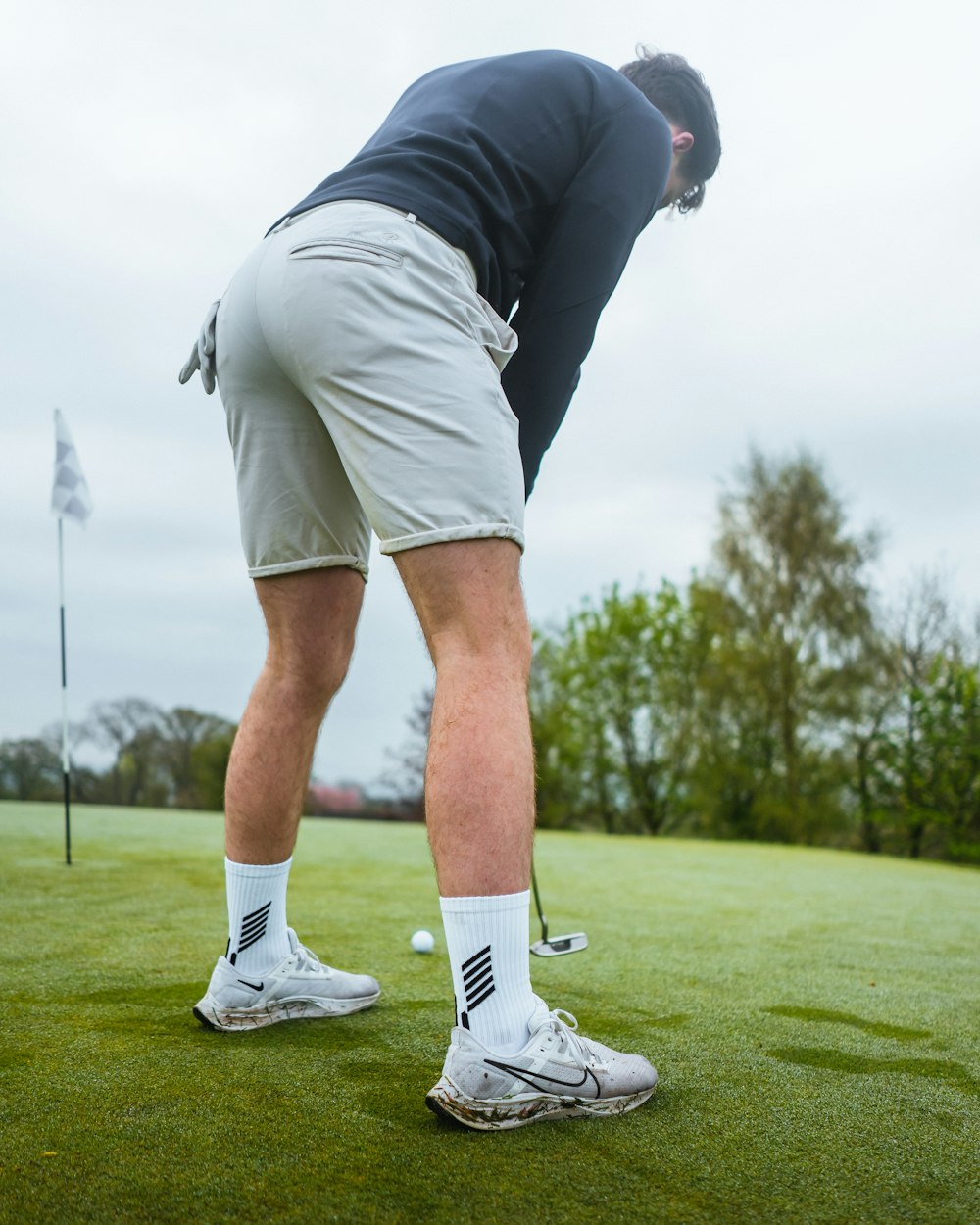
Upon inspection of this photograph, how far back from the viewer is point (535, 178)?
4.61ft

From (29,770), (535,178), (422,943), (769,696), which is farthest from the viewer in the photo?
(769,696)

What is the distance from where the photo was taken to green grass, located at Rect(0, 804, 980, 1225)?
89cm

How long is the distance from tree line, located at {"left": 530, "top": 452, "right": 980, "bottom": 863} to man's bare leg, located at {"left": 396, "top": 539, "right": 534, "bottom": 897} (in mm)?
18353

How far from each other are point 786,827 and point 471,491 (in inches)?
829

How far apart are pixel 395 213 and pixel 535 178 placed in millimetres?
246

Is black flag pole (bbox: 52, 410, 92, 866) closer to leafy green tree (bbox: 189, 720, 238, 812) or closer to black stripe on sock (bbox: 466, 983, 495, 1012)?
black stripe on sock (bbox: 466, 983, 495, 1012)

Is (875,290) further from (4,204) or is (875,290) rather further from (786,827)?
(4,204)

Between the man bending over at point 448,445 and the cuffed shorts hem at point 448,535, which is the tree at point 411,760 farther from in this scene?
the cuffed shorts hem at point 448,535

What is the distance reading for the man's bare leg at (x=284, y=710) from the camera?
5.30ft

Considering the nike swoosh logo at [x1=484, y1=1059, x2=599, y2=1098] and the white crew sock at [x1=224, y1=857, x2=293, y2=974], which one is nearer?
the nike swoosh logo at [x1=484, y1=1059, x2=599, y2=1098]

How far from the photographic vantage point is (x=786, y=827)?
2061 cm

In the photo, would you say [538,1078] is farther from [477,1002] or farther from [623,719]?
[623,719]

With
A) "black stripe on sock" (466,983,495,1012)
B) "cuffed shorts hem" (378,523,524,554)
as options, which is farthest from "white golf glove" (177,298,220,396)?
"black stripe on sock" (466,983,495,1012)

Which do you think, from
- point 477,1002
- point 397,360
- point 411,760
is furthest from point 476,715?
point 411,760
